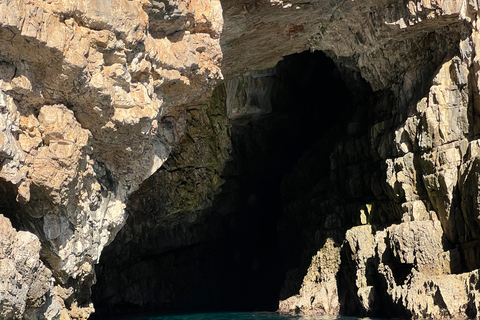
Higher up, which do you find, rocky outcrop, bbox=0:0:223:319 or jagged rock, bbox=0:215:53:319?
rocky outcrop, bbox=0:0:223:319

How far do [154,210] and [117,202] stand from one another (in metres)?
8.08

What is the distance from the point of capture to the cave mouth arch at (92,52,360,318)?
27859mm

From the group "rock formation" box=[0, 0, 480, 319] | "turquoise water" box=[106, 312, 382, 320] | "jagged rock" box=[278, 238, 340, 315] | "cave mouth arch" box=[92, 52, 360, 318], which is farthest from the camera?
"cave mouth arch" box=[92, 52, 360, 318]

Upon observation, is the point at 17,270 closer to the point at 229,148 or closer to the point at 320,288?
the point at 229,148

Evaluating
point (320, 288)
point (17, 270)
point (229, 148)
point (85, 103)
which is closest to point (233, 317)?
point (320, 288)

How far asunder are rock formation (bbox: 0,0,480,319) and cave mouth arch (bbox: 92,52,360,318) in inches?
3.9

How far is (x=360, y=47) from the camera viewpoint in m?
24.3

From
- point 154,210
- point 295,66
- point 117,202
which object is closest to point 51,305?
point 117,202

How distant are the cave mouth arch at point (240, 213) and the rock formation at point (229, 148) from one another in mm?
100

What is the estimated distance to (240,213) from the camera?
35875 millimetres

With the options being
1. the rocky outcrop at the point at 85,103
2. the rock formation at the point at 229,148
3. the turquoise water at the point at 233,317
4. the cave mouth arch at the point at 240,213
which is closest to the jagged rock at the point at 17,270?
the rock formation at the point at 229,148

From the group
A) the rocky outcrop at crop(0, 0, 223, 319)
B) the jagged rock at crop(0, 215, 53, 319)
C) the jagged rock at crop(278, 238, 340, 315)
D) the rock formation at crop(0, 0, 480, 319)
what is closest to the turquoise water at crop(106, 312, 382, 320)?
the jagged rock at crop(278, 238, 340, 315)

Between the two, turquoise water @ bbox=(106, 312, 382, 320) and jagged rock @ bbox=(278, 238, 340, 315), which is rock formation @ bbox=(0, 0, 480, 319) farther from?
turquoise water @ bbox=(106, 312, 382, 320)

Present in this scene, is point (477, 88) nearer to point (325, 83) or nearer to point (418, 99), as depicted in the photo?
point (418, 99)
